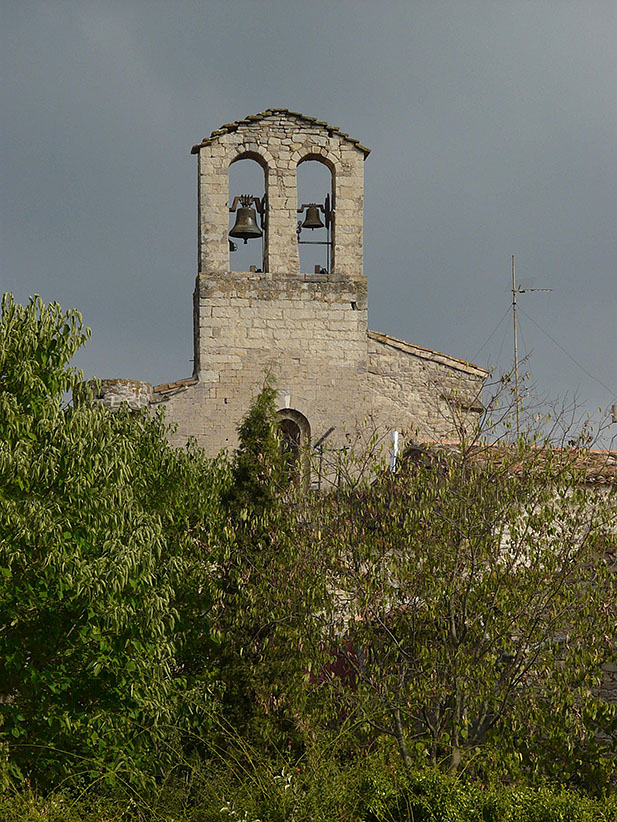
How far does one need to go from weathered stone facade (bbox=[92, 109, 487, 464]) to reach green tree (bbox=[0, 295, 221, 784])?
324 inches

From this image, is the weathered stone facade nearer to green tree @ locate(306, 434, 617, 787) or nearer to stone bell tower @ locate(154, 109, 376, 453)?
stone bell tower @ locate(154, 109, 376, 453)

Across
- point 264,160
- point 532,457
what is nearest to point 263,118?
point 264,160

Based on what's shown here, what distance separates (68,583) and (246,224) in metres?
11.1

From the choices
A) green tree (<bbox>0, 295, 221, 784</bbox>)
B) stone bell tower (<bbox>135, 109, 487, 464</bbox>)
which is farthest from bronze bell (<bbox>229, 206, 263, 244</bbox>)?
green tree (<bbox>0, 295, 221, 784</bbox>)

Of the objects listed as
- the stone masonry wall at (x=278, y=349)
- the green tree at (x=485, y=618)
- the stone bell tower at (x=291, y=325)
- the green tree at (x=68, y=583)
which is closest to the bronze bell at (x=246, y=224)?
the stone bell tower at (x=291, y=325)

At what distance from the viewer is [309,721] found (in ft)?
38.4

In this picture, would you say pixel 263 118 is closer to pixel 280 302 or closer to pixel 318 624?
pixel 280 302

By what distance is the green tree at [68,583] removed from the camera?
1074 cm

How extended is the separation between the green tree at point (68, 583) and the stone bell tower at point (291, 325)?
830 centimetres

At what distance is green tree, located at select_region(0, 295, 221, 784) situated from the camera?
10742mm

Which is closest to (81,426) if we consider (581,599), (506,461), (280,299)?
(506,461)

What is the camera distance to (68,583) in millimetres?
10523

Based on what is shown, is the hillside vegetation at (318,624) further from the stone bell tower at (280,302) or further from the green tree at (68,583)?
the stone bell tower at (280,302)

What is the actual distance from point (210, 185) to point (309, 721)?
1132 centimetres
